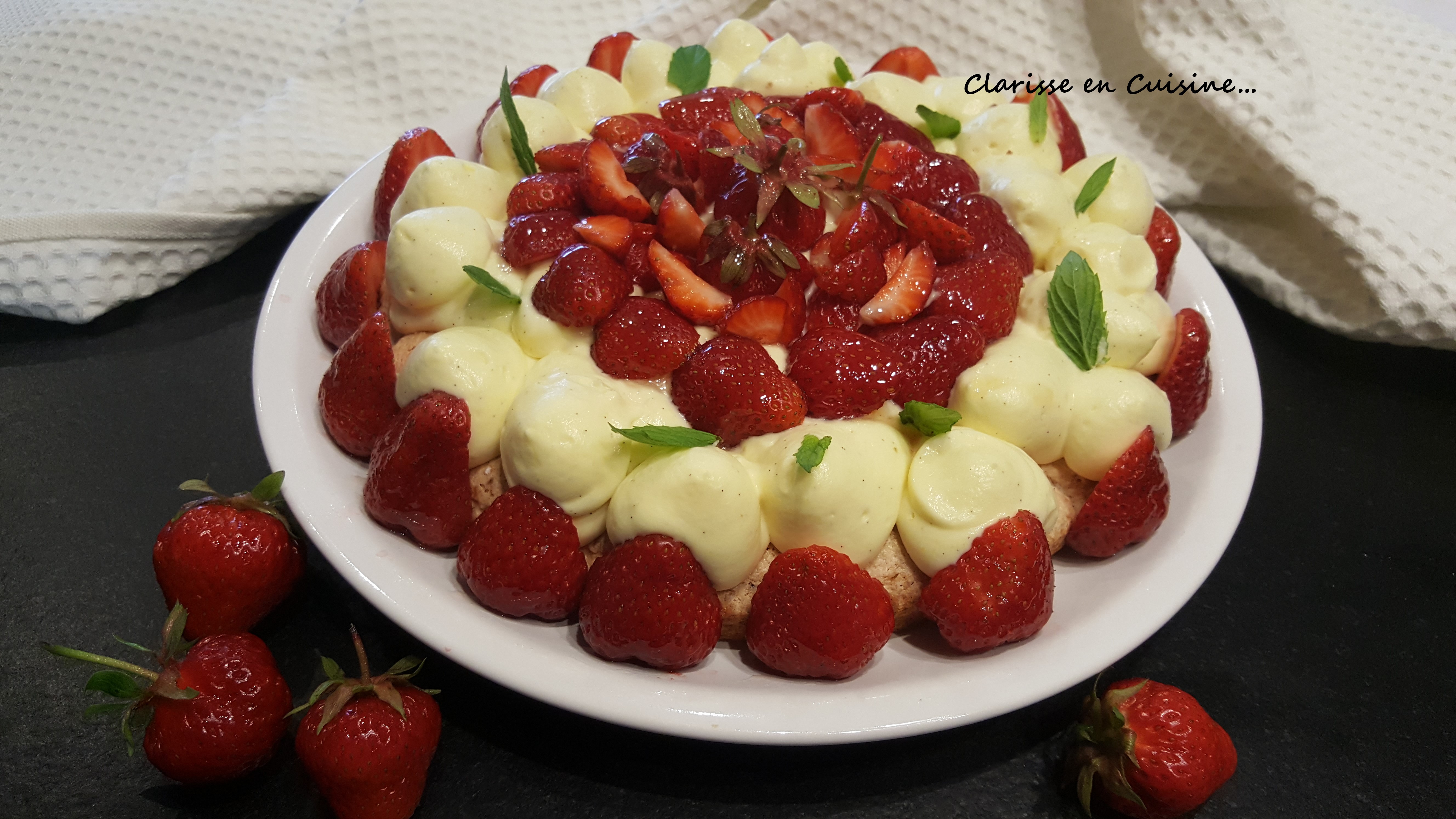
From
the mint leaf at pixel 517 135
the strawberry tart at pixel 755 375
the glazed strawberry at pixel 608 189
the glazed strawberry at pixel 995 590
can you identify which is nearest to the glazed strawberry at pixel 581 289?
the strawberry tart at pixel 755 375

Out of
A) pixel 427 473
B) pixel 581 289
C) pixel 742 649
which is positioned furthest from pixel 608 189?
pixel 742 649

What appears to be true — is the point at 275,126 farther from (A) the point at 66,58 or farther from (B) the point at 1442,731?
(B) the point at 1442,731

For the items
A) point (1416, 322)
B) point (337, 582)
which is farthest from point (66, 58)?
point (1416, 322)

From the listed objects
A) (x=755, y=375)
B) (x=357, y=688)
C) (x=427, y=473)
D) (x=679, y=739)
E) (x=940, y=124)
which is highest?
(x=940, y=124)

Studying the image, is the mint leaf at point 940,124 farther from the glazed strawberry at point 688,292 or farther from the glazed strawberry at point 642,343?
the glazed strawberry at point 642,343

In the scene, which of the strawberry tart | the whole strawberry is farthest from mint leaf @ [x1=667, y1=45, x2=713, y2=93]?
the whole strawberry

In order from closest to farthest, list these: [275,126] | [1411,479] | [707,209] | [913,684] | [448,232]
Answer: [913,684]
[448,232]
[707,209]
[1411,479]
[275,126]

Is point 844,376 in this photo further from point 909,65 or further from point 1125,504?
point 909,65
